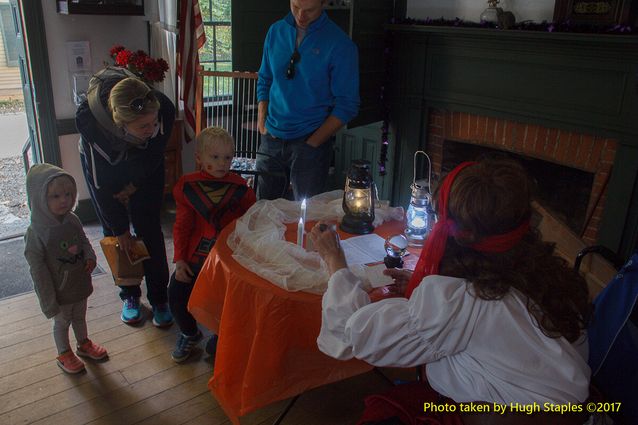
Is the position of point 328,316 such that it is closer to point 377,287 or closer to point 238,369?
point 377,287

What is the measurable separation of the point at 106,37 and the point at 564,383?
11.4 ft

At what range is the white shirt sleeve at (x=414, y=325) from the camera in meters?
1.11

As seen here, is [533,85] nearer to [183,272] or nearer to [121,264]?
[183,272]

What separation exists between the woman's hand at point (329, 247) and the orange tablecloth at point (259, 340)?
0.13 meters

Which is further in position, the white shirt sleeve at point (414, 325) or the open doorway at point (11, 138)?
the open doorway at point (11, 138)

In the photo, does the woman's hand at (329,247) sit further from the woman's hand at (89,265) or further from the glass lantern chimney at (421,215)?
the woman's hand at (89,265)

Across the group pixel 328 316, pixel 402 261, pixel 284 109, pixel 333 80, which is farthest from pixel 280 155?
pixel 328 316

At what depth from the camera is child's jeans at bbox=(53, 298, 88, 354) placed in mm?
2176

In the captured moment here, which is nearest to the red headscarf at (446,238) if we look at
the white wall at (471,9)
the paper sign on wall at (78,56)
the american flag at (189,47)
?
the white wall at (471,9)

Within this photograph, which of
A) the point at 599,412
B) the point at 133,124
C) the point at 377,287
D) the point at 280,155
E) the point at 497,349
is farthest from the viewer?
the point at 280,155

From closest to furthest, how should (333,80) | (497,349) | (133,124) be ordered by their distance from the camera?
(497,349), (133,124), (333,80)

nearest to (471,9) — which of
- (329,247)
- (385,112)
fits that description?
(385,112)

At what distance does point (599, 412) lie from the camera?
129 cm

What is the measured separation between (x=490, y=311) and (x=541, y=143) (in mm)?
2233
